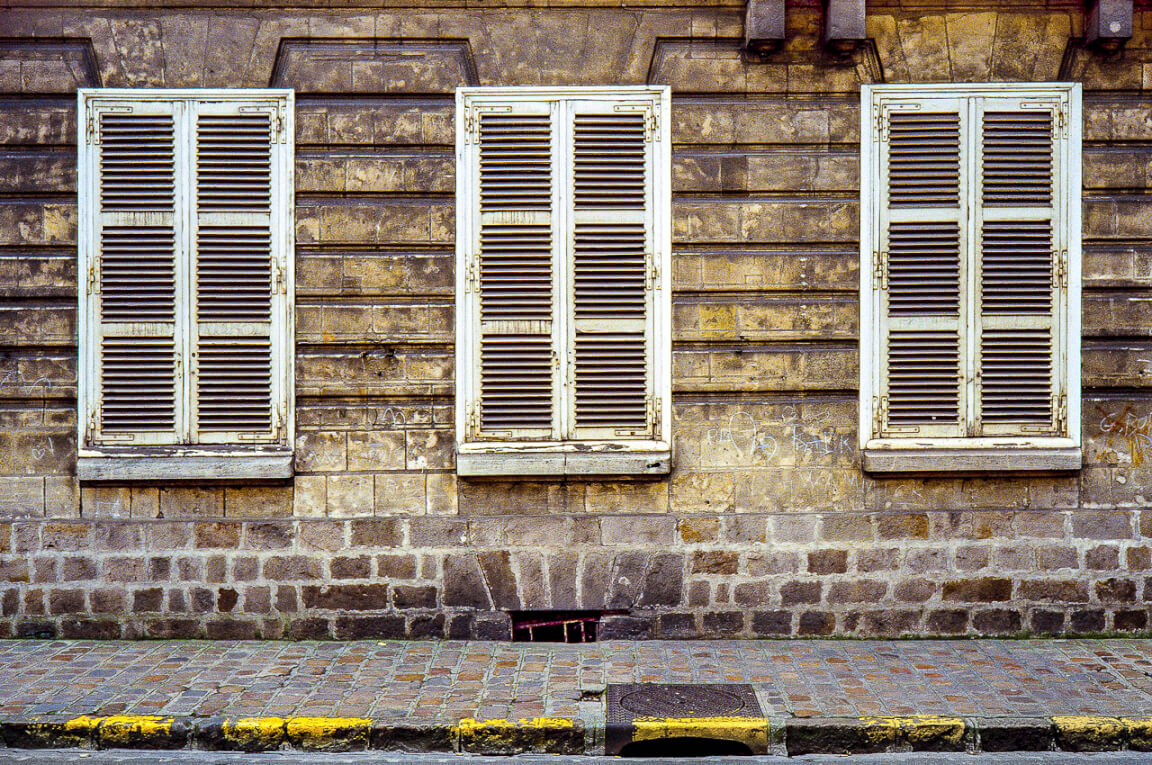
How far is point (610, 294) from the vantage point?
744cm

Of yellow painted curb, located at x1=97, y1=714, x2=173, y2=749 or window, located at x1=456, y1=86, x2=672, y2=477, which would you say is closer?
yellow painted curb, located at x1=97, y1=714, x2=173, y2=749

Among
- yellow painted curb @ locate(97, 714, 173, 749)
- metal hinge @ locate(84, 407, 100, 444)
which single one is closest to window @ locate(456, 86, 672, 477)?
metal hinge @ locate(84, 407, 100, 444)

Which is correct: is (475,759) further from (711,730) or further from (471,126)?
(471,126)

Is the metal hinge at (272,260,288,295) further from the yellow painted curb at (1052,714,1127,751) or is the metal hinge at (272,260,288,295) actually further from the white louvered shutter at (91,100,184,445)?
the yellow painted curb at (1052,714,1127,751)

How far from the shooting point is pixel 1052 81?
24.4 feet

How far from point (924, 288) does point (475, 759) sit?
466cm

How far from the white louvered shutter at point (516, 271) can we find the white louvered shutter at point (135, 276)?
2.25 metres

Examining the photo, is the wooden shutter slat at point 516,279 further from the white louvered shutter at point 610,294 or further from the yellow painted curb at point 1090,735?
the yellow painted curb at point 1090,735

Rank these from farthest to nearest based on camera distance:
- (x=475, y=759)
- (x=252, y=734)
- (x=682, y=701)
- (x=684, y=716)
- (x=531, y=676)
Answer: (x=531, y=676) < (x=682, y=701) < (x=684, y=716) < (x=252, y=734) < (x=475, y=759)

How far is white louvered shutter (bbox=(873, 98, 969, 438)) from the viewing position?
747 cm

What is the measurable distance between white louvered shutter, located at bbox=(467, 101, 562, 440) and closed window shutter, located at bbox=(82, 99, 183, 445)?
2.24m

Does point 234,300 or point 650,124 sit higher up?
point 650,124

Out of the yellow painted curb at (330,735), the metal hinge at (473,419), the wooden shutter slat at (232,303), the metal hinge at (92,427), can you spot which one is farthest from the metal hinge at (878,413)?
the metal hinge at (92,427)

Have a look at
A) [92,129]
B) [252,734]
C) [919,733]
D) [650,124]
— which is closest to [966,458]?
[919,733]
